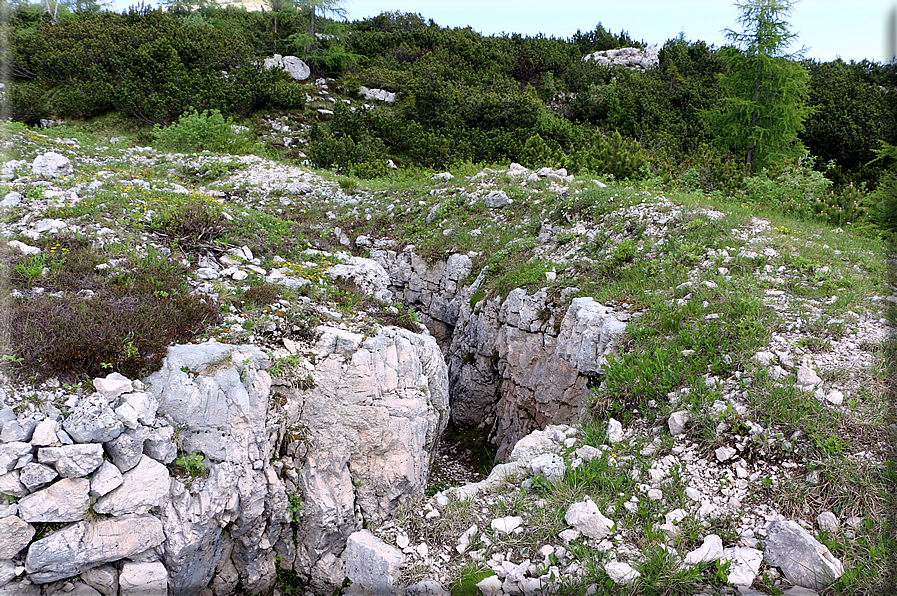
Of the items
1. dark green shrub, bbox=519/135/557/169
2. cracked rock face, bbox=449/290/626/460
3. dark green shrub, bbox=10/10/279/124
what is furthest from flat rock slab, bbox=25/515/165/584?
dark green shrub, bbox=10/10/279/124

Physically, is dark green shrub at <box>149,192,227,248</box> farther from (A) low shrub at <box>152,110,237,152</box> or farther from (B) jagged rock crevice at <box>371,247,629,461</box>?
(A) low shrub at <box>152,110,237,152</box>

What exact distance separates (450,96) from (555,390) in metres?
20.7

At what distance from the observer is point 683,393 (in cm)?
596

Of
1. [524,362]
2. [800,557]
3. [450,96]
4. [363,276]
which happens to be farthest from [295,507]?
[450,96]

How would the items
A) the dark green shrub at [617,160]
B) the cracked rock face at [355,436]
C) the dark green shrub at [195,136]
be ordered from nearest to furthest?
the cracked rock face at [355,436] < the dark green shrub at [617,160] < the dark green shrub at [195,136]

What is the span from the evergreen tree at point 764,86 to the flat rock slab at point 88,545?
20.5 metres

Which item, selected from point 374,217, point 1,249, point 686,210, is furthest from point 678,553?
point 374,217

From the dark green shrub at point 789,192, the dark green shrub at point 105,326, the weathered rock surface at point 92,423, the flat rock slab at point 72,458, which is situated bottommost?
the flat rock slab at point 72,458

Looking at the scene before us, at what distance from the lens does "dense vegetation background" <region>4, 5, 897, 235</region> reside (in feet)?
67.6

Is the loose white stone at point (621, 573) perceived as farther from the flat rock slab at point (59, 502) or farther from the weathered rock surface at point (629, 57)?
the weathered rock surface at point (629, 57)

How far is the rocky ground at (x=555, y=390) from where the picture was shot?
427cm

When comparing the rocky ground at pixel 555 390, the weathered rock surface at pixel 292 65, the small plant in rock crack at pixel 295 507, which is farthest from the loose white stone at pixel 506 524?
the weathered rock surface at pixel 292 65

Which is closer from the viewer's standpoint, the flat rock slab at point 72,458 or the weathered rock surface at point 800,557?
the weathered rock surface at point 800,557

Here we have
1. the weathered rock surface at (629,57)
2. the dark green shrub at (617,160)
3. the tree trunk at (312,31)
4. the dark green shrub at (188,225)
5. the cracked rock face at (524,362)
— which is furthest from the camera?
the weathered rock surface at (629,57)
